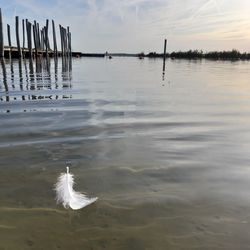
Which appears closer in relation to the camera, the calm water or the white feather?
the calm water

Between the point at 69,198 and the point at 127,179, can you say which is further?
the point at 127,179

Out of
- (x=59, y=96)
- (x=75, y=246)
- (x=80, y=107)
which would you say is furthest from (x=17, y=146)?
(x=59, y=96)

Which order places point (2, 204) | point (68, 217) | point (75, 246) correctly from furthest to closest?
point (2, 204) < point (68, 217) < point (75, 246)

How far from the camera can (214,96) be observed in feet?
44.5

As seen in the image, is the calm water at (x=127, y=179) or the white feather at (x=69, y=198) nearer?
the calm water at (x=127, y=179)

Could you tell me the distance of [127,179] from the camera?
4391 mm

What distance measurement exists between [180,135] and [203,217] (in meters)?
3.41

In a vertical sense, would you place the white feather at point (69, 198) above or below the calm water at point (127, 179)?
above

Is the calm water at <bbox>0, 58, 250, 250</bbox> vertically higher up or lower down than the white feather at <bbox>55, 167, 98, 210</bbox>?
lower down

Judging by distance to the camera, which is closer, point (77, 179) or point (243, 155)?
point (77, 179)

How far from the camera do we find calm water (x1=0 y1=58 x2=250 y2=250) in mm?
3078

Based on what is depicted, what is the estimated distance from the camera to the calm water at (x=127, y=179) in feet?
10.1

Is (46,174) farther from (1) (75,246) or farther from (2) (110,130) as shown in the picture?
(2) (110,130)

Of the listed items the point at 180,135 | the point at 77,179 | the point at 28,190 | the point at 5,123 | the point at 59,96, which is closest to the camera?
the point at 28,190
